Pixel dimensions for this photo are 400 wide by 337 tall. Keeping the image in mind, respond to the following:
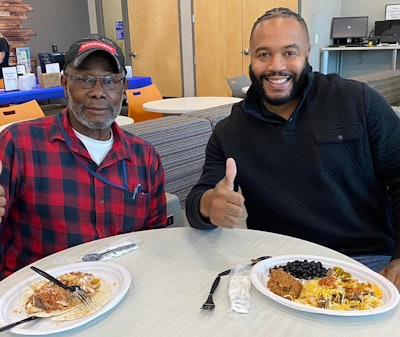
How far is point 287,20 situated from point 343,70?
20.0ft

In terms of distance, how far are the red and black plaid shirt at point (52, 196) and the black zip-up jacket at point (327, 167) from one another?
25 centimetres

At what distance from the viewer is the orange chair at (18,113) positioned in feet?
10.9

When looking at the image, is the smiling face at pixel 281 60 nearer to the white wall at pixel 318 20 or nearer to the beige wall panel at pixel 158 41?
the white wall at pixel 318 20

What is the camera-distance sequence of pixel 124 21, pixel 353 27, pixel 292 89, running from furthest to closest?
pixel 124 21 → pixel 353 27 → pixel 292 89

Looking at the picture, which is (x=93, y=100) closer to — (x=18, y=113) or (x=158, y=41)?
(x=18, y=113)

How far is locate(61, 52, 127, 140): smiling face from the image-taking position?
4.83 ft

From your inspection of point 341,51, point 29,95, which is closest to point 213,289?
point 29,95

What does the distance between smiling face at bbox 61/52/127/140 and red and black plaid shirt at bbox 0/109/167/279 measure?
49mm

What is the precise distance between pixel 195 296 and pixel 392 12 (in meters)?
6.68

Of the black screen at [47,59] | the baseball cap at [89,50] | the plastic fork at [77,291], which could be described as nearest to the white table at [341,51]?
the black screen at [47,59]

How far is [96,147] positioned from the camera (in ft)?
4.87

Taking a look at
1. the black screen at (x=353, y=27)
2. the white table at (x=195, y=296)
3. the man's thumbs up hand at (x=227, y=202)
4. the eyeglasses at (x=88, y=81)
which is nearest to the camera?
the white table at (x=195, y=296)

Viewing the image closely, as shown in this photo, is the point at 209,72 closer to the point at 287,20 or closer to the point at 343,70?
the point at 343,70

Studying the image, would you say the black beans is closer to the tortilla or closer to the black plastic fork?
the black plastic fork
